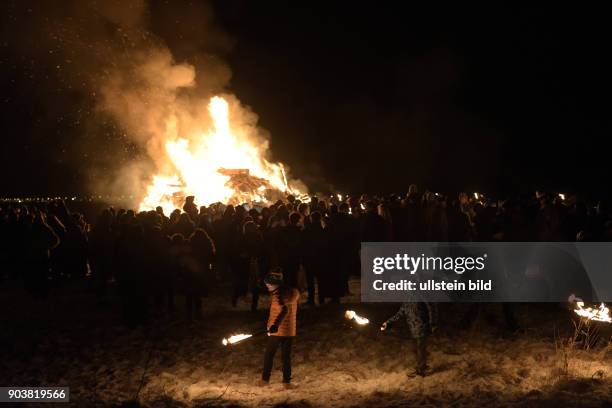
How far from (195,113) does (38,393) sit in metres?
23.2

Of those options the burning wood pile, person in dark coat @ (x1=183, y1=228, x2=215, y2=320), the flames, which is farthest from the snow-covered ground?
the flames

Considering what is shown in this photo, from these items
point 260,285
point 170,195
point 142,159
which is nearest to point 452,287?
point 260,285

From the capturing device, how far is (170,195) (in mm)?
22375

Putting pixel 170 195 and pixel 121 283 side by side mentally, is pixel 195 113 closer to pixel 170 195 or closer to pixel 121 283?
pixel 170 195

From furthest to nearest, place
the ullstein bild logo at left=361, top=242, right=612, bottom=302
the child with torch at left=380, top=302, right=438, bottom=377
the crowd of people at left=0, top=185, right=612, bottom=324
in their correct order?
the crowd of people at left=0, top=185, right=612, bottom=324 < the ullstein bild logo at left=361, top=242, right=612, bottom=302 < the child with torch at left=380, top=302, right=438, bottom=377

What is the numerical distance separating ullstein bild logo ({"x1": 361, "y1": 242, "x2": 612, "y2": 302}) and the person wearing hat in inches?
117

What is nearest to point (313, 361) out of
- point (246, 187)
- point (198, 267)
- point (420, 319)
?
point (420, 319)

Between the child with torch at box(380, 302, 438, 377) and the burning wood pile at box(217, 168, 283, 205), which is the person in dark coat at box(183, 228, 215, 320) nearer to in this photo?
the child with torch at box(380, 302, 438, 377)

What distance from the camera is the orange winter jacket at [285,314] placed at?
23.1ft

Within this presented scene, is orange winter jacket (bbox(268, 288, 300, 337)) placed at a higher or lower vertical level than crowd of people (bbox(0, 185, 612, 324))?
lower

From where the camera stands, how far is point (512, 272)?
10.4 m

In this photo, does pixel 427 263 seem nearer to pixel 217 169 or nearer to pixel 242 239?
pixel 242 239

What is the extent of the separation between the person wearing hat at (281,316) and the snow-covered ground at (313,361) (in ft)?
1.47

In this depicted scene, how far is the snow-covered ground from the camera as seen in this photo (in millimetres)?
6898
